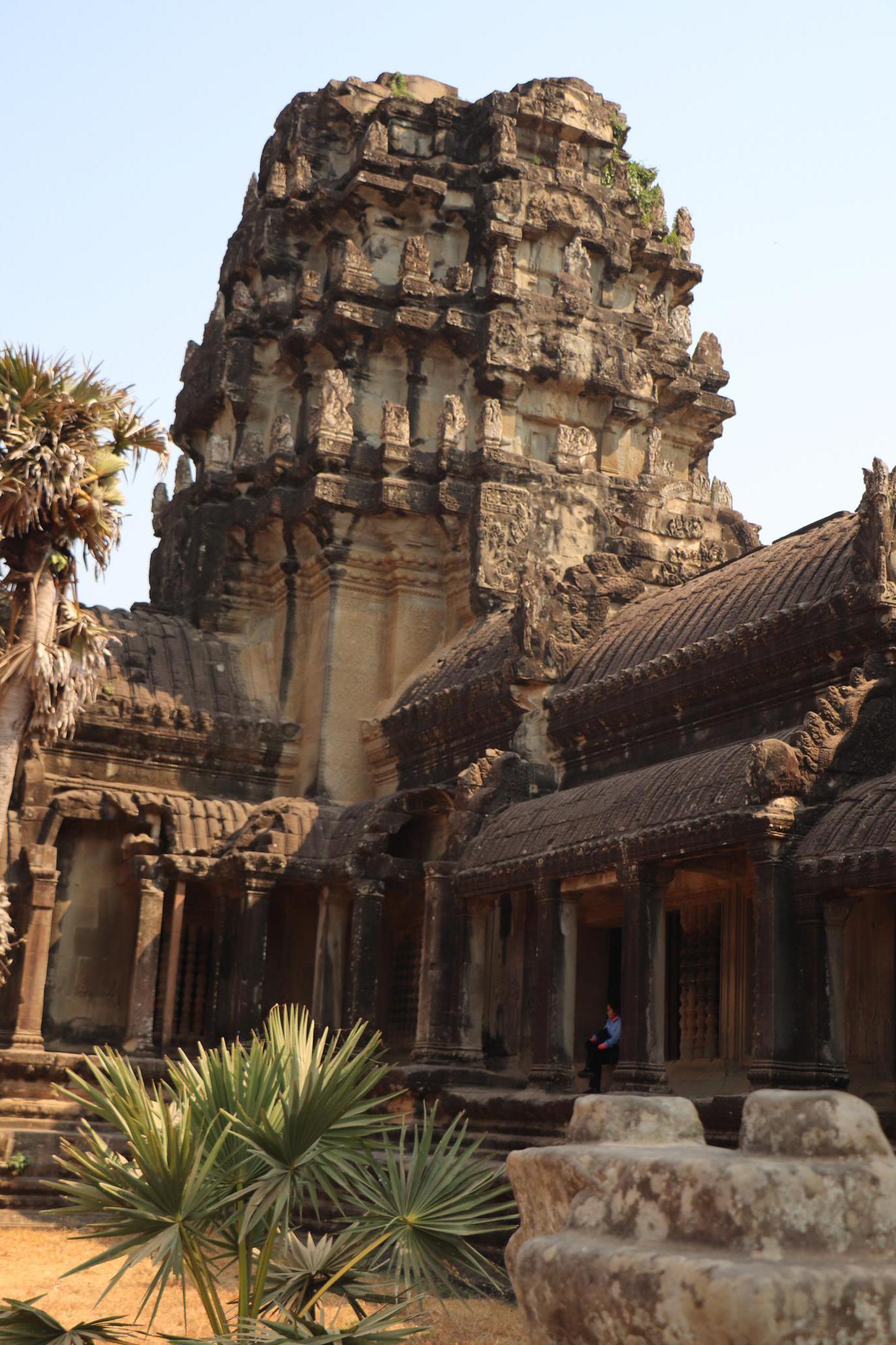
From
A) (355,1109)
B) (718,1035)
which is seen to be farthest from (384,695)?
(355,1109)

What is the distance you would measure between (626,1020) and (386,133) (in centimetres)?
1642

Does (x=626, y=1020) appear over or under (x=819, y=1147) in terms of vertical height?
over

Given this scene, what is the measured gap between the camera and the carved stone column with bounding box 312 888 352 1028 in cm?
2128

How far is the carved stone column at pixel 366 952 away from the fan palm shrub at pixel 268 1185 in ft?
31.5

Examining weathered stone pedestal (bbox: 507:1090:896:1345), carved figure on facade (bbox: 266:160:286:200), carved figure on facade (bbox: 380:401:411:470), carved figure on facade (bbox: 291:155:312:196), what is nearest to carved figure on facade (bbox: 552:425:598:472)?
carved figure on facade (bbox: 380:401:411:470)

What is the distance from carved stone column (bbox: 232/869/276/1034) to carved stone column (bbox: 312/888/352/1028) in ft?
2.46

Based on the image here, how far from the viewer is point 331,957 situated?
21.4 m

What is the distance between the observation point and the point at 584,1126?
5902mm

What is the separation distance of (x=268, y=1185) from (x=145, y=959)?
12.3m

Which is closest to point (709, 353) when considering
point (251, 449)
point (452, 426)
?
point (452, 426)

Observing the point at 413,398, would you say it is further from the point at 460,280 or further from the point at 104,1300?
the point at 104,1300

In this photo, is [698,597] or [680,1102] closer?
[680,1102]

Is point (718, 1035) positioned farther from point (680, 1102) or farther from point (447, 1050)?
point (680, 1102)

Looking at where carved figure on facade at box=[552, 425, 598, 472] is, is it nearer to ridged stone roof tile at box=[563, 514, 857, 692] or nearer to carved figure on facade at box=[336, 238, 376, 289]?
carved figure on facade at box=[336, 238, 376, 289]
